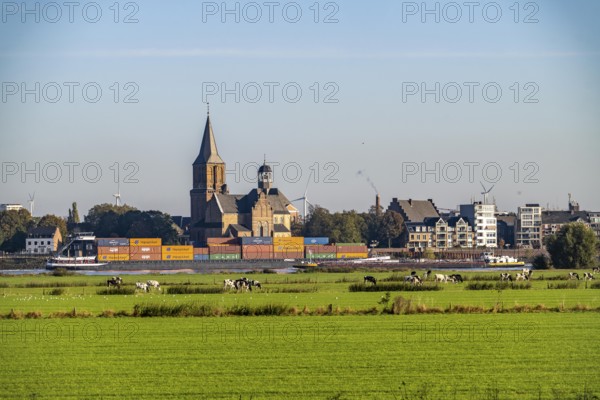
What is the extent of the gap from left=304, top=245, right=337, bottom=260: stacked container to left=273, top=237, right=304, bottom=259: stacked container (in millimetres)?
1008

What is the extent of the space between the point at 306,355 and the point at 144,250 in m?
127

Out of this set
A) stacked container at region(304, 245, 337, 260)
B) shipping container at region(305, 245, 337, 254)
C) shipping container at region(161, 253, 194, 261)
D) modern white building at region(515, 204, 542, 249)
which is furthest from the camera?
modern white building at region(515, 204, 542, 249)

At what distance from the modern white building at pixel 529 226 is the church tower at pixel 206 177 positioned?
51536 mm

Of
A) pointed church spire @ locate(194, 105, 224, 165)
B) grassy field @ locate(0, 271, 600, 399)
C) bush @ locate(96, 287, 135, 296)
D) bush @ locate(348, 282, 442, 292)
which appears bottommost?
grassy field @ locate(0, 271, 600, 399)

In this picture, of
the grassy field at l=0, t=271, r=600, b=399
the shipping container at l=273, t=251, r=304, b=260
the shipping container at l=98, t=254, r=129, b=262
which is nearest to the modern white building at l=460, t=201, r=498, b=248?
the shipping container at l=273, t=251, r=304, b=260

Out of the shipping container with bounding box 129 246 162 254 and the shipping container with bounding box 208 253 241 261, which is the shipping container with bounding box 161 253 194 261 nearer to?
the shipping container with bounding box 129 246 162 254

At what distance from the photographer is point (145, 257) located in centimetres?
14862

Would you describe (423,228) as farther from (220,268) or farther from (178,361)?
(178,361)

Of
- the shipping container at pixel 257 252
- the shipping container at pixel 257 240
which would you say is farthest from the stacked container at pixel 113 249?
the shipping container at pixel 257 240

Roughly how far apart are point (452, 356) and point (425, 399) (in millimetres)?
5493

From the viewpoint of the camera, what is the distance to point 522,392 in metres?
19.8

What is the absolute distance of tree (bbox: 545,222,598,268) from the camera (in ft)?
346

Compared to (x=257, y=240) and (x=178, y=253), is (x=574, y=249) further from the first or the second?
(x=257, y=240)

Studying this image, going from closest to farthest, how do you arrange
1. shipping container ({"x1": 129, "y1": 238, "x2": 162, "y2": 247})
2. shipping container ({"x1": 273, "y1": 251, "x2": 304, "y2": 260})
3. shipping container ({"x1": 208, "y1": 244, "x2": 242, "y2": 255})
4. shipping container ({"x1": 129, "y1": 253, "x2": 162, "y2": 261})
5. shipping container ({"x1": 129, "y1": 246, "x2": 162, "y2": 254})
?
shipping container ({"x1": 129, "y1": 253, "x2": 162, "y2": 261}) → shipping container ({"x1": 129, "y1": 246, "x2": 162, "y2": 254}) → shipping container ({"x1": 129, "y1": 238, "x2": 162, "y2": 247}) → shipping container ({"x1": 208, "y1": 244, "x2": 242, "y2": 255}) → shipping container ({"x1": 273, "y1": 251, "x2": 304, "y2": 260})
